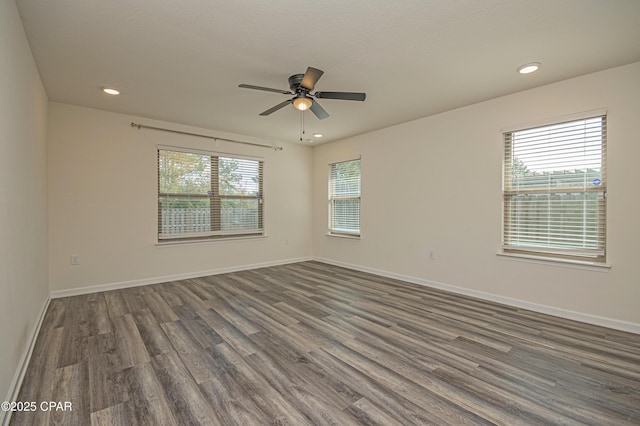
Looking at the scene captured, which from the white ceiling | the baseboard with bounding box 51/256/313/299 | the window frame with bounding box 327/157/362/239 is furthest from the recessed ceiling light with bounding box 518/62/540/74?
the baseboard with bounding box 51/256/313/299

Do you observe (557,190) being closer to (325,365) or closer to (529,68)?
(529,68)

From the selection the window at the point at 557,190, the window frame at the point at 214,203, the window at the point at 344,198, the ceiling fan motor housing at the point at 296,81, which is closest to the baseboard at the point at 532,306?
the window at the point at 557,190

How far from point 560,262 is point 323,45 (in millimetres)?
3356

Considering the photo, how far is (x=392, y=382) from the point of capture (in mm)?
1998

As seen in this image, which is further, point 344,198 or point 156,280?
A: point 344,198

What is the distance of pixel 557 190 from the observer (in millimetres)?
3254

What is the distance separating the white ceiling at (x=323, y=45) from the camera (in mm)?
2031

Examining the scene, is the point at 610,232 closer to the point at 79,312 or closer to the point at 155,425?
the point at 155,425

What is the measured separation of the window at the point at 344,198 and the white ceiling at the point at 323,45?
83.1 inches

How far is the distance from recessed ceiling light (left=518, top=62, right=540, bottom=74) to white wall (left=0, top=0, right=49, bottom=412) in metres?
3.99

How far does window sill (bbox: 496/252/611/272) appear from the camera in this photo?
2.97m

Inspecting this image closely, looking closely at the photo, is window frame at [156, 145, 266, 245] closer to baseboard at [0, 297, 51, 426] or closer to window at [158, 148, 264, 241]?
window at [158, 148, 264, 241]

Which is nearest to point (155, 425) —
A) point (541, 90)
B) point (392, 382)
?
point (392, 382)

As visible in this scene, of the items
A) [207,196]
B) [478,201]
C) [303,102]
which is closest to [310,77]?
[303,102]
